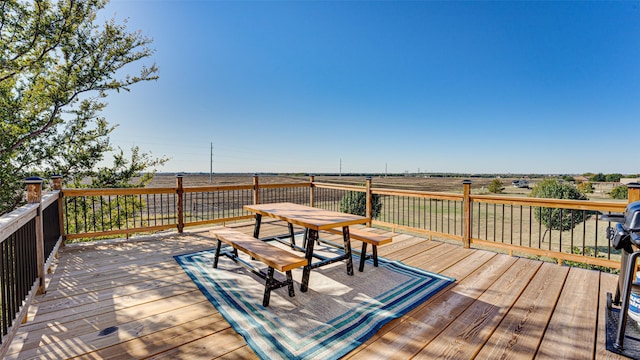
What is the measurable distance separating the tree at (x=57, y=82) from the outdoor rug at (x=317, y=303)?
6.02 m

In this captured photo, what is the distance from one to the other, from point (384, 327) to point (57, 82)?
28.3ft

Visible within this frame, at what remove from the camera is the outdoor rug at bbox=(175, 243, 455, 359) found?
1770 millimetres

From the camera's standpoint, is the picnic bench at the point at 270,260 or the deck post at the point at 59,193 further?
the deck post at the point at 59,193

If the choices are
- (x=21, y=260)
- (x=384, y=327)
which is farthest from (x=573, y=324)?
(x=21, y=260)

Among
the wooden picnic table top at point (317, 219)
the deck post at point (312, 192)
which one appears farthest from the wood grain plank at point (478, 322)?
the deck post at point (312, 192)

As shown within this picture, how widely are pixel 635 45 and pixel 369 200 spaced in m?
12.2

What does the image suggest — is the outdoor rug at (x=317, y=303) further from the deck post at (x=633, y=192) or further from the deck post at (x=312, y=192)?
the deck post at (x=312, y=192)

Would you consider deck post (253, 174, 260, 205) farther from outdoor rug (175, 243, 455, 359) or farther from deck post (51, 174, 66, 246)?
deck post (51, 174, 66, 246)

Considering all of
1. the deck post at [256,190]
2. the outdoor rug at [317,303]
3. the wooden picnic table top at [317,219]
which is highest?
the deck post at [256,190]

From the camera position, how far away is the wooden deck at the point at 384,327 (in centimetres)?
169

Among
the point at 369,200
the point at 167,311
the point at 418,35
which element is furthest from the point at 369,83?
the point at 167,311

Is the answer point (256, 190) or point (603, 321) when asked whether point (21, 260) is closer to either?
point (256, 190)

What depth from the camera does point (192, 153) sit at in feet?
159

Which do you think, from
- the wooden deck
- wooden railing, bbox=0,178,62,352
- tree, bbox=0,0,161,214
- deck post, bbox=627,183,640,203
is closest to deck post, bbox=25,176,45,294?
wooden railing, bbox=0,178,62,352
